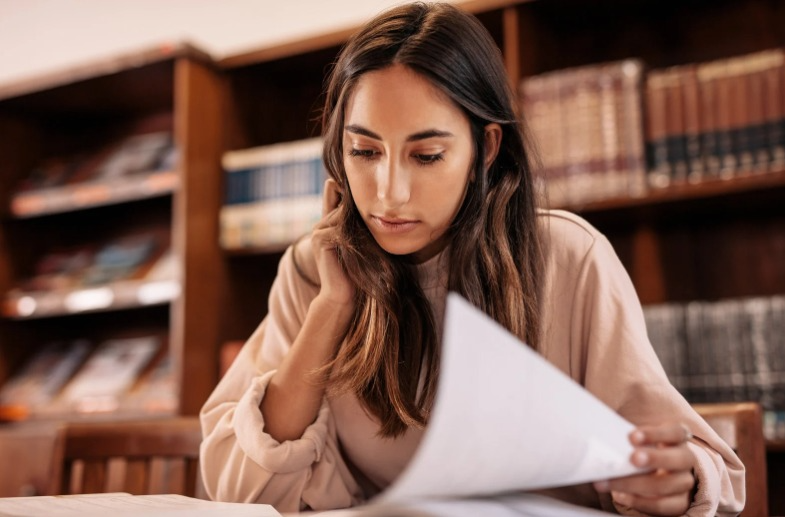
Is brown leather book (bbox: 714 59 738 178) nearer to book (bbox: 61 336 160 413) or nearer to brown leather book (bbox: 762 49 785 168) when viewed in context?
brown leather book (bbox: 762 49 785 168)

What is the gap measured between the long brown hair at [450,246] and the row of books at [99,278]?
5.00ft

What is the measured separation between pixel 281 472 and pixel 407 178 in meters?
0.38

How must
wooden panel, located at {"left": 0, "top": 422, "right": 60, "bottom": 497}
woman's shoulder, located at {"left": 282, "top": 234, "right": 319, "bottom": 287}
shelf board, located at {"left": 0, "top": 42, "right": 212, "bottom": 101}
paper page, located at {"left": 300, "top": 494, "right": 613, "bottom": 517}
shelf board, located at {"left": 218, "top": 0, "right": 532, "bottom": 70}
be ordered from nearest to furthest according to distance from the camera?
paper page, located at {"left": 300, "top": 494, "right": 613, "bottom": 517} < woman's shoulder, located at {"left": 282, "top": 234, "right": 319, "bottom": 287} < shelf board, located at {"left": 218, "top": 0, "right": 532, "bottom": 70} < wooden panel, located at {"left": 0, "top": 422, "right": 60, "bottom": 497} < shelf board, located at {"left": 0, "top": 42, "right": 212, "bottom": 101}

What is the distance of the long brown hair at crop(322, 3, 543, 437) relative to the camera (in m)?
1.08

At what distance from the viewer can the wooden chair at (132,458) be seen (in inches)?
52.9

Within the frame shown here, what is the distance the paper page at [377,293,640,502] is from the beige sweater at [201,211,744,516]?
0.92 ft

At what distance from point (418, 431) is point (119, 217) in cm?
229

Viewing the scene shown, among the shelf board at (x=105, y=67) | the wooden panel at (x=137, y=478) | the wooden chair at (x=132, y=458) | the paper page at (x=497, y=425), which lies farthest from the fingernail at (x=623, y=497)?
the shelf board at (x=105, y=67)

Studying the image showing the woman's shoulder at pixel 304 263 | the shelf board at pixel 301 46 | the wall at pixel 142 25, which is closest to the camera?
the woman's shoulder at pixel 304 263

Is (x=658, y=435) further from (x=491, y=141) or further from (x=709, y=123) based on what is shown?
(x=709, y=123)

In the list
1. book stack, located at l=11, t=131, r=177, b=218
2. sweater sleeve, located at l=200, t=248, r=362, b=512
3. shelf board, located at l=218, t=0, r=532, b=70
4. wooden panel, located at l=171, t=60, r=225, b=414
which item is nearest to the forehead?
sweater sleeve, located at l=200, t=248, r=362, b=512

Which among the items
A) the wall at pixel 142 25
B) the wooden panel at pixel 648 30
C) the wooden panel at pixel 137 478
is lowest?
the wooden panel at pixel 137 478

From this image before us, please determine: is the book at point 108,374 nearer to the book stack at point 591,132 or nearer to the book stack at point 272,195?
the book stack at point 272,195

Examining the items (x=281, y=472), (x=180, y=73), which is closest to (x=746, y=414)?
(x=281, y=472)
